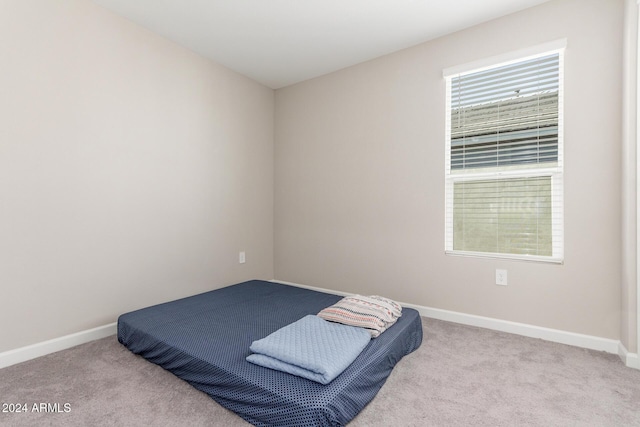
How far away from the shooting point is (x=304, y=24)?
2594 millimetres

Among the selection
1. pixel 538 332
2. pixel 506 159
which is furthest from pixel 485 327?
pixel 506 159

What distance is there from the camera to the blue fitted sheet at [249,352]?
135cm

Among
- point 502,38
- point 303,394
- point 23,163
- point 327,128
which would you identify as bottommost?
point 303,394

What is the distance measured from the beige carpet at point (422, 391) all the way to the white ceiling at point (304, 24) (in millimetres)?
2389

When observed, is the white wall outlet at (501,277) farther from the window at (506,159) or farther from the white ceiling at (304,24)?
the white ceiling at (304,24)

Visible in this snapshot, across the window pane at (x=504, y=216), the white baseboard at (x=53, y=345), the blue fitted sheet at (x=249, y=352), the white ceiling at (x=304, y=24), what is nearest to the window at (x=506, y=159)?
the window pane at (x=504, y=216)

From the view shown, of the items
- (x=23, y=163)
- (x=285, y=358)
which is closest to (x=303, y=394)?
(x=285, y=358)

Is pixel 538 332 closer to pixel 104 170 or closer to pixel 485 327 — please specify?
pixel 485 327

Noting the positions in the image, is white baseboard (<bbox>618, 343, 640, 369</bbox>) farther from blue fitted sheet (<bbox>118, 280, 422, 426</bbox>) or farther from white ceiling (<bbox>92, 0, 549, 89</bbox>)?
white ceiling (<bbox>92, 0, 549, 89</bbox>)

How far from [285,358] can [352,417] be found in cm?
38

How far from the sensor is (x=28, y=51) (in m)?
2.04

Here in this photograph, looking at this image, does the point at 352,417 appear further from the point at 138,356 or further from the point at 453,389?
the point at 138,356

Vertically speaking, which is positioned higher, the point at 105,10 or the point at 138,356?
the point at 105,10

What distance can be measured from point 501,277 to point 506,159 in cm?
91
